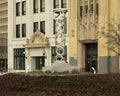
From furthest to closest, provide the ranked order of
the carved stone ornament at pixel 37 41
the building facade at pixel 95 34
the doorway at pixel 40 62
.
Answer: the doorway at pixel 40 62 < the carved stone ornament at pixel 37 41 < the building facade at pixel 95 34

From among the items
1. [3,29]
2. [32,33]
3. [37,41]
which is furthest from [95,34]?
[3,29]

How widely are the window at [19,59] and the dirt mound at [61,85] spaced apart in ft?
223

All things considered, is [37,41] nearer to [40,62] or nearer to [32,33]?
[32,33]

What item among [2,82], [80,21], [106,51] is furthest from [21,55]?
[2,82]

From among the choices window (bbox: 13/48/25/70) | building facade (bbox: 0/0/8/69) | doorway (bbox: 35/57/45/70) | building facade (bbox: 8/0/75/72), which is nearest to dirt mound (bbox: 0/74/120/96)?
building facade (bbox: 8/0/75/72)

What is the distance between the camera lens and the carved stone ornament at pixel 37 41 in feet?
262

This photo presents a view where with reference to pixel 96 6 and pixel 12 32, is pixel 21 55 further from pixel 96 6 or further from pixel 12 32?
pixel 96 6

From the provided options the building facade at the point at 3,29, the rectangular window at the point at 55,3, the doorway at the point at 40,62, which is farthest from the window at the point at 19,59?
the building facade at the point at 3,29

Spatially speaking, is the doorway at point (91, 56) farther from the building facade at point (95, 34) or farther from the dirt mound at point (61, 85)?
the dirt mound at point (61, 85)

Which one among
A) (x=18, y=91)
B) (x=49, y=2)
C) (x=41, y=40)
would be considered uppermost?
(x=49, y=2)

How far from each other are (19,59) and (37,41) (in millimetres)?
8027

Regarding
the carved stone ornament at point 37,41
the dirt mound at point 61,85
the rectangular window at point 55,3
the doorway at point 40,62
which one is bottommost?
the dirt mound at point 61,85

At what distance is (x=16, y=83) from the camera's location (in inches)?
726

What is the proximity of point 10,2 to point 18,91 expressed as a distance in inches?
2931
